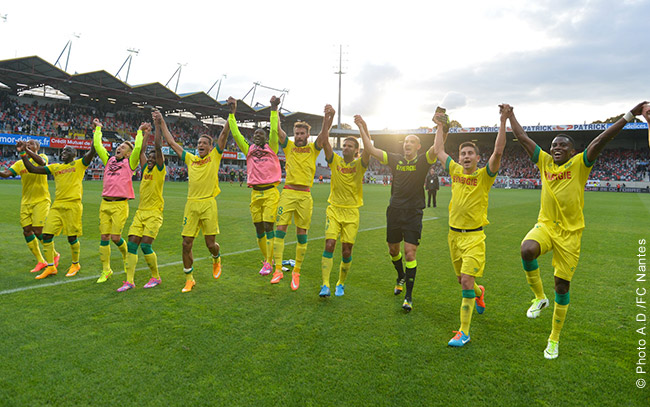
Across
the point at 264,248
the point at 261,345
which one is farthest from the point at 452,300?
the point at 264,248

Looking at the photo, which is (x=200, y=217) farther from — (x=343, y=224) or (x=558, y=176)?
(x=558, y=176)

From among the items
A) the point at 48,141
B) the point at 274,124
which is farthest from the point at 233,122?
the point at 48,141

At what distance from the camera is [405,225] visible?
530 cm

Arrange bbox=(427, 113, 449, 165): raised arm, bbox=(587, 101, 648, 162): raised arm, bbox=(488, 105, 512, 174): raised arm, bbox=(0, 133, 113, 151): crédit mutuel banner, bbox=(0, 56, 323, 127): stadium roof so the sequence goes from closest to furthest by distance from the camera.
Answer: bbox=(587, 101, 648, 162): raised arm, bbox=(488, 105, 512, 174): raised arm, bbox=(427, 113, 449, 165): raised arm, bbox=(0, 56, 323, 127): stadium roof, bbox=(0, 133, 113, 151): crédit mutuel banner

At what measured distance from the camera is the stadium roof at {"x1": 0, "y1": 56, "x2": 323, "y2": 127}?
36406 mm

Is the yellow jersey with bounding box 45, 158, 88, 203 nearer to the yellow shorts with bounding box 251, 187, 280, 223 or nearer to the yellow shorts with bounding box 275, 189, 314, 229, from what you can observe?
the yellow shorts with bounding box 251, 187, 280, 223

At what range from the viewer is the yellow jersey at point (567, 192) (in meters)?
4.00

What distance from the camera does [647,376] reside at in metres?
3.44

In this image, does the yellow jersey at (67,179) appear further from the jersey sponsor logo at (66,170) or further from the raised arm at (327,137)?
the raised arm at (327,137)

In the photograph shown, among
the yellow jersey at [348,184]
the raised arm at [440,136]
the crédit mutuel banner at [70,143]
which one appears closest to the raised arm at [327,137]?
the yellow jersey at [348,184]

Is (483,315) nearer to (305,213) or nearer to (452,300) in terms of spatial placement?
(452,300)

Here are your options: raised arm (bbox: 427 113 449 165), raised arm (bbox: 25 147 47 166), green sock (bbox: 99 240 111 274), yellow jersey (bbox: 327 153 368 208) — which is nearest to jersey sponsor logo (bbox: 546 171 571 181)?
raised arm (bbox: 427 113 449 165)

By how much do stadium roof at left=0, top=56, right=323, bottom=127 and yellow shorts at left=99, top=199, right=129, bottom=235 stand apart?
38.5m

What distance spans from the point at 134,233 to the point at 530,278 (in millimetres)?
A: 5356
